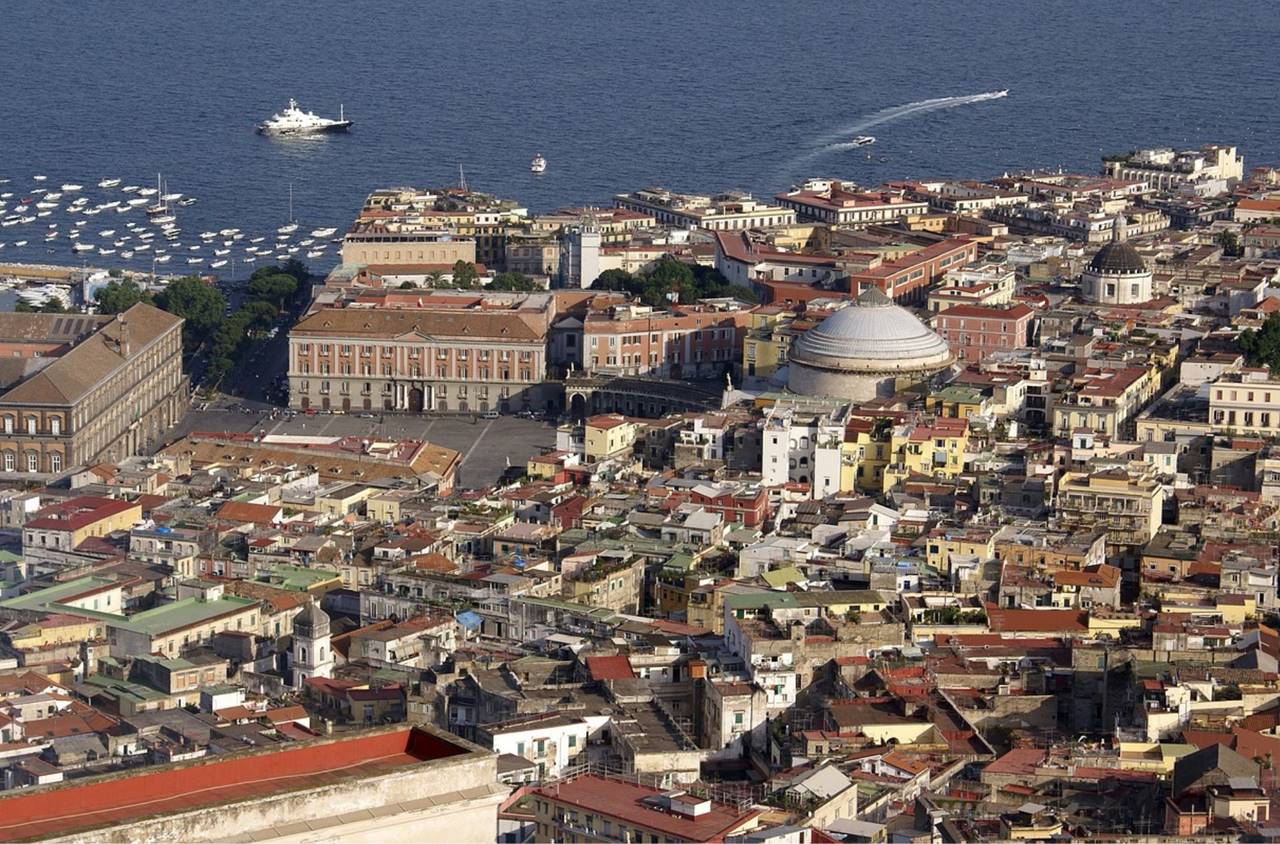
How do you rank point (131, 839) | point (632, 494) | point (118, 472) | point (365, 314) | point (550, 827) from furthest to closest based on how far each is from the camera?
1. point (365, 314)
2. point (118, 472)
3. point (632, 494)
4. point (550, 827)
5. point (131, 839)

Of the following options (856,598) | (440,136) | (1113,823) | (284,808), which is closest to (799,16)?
(440,136)

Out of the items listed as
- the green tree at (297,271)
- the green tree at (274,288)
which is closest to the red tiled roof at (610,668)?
the green tree at (274,288)

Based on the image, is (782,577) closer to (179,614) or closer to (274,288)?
(179,614)

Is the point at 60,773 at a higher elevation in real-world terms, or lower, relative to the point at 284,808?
lower

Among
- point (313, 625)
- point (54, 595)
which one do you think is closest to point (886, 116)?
point (54, 595)

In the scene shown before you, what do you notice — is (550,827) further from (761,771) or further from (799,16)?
(799,16)
